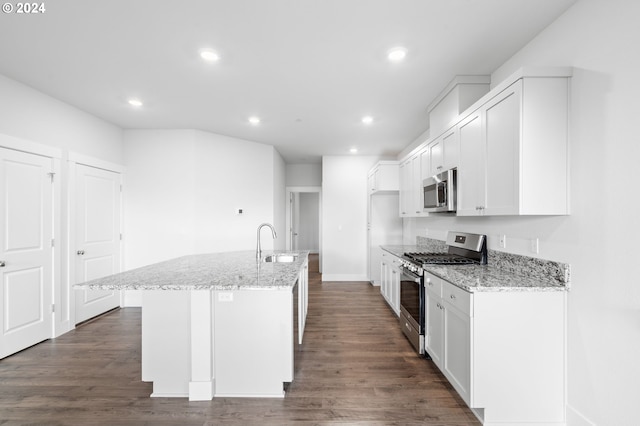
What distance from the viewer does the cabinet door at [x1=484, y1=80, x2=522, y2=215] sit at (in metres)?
1.89

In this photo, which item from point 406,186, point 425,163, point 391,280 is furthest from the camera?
point 406,186

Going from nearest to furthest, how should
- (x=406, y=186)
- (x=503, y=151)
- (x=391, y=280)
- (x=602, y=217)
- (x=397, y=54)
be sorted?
(x=602, y=217), (x=503, y=151), (x=397, y=54), (x=391, y=280), (x=406, y=186)

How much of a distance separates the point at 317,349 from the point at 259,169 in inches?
137

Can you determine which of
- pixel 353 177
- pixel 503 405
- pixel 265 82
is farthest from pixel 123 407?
pixel 353 177

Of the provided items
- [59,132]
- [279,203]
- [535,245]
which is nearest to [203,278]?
[535,245]

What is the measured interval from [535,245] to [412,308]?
4.27 ft

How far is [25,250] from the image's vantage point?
10.1 ft

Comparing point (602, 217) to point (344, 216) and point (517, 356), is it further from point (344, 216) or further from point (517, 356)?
point (344, 216)

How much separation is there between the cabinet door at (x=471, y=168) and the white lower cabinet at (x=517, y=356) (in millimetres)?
803

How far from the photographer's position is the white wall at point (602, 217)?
150 cm

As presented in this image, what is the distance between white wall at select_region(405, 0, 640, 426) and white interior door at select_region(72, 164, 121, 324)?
16.9ft

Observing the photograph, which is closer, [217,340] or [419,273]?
[217,340]

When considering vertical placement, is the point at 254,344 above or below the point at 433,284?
below

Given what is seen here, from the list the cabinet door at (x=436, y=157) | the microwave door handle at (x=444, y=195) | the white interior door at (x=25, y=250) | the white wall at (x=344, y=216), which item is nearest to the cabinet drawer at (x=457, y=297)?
the microwave door handle at (x=444, y=195)
